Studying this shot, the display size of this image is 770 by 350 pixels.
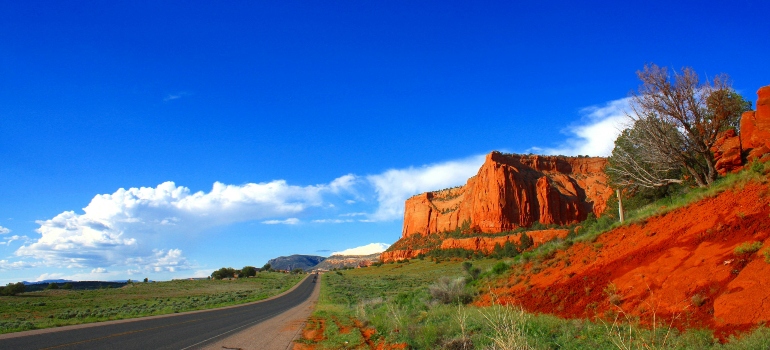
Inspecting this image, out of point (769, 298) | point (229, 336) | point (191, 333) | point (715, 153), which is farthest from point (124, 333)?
point (715, 153)

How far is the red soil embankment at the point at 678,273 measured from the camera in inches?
331

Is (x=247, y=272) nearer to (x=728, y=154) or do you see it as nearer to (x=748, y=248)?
(x=728, y=154)

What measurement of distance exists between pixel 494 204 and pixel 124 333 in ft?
317

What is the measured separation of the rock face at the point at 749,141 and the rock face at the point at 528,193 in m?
81.1

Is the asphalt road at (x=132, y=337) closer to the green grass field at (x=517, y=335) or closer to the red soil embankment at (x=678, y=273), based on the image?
the green grass field at (x=517, y=335)

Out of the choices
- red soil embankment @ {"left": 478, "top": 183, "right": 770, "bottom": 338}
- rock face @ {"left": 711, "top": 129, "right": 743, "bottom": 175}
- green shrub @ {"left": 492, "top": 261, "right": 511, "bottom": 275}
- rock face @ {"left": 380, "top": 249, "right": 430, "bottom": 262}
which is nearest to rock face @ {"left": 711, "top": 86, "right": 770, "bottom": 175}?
rock face @ {"left": 711, "top": 129, "right": 743, "bottom": 175}

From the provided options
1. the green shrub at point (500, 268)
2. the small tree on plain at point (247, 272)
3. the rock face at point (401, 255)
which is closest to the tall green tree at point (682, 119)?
the green shrub at point (500, 268)

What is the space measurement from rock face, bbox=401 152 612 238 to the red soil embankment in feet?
286

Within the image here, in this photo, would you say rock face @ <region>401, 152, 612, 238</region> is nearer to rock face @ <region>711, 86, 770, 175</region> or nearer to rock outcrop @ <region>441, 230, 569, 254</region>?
rock outcrop @ <region>441, 230, 569, 254</region>

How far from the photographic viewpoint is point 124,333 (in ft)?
56.3

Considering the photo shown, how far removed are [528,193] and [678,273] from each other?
102 meters

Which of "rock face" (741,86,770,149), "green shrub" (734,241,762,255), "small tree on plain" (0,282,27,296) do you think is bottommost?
"green shrub" (734,241,762,255)

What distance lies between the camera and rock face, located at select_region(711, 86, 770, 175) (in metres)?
17.2

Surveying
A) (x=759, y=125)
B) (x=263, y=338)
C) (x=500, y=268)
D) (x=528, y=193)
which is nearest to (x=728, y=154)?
(x=759, y=125)
